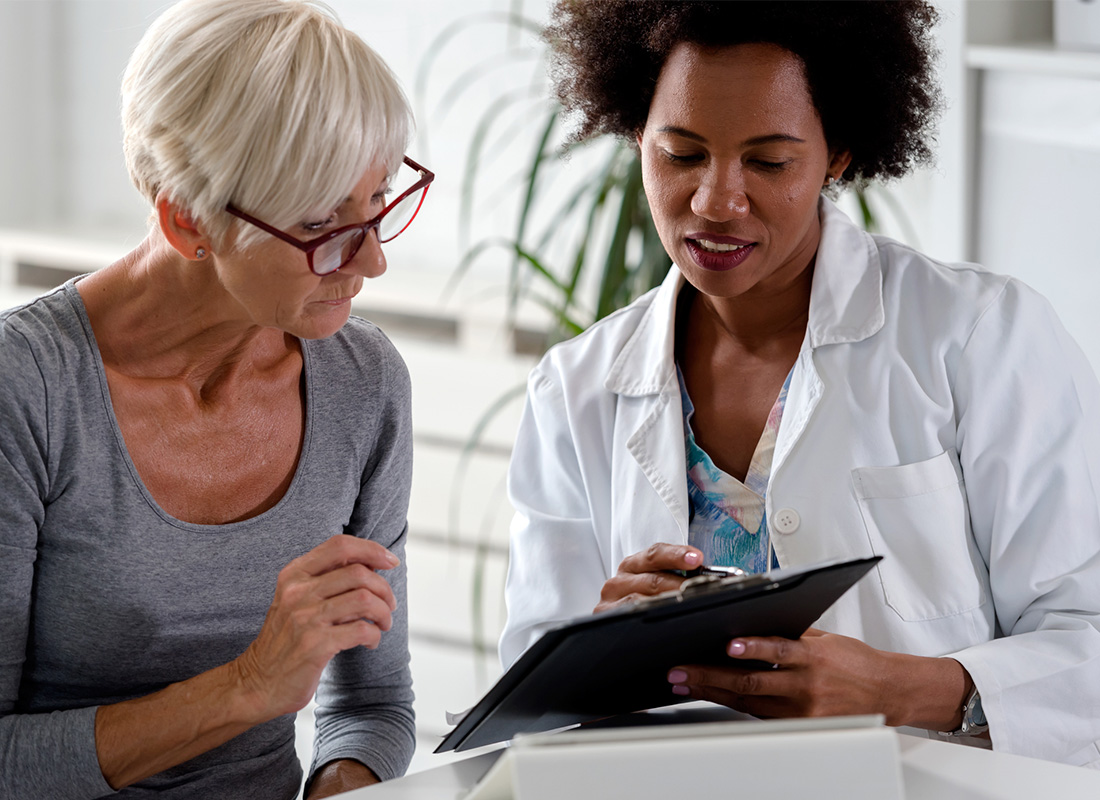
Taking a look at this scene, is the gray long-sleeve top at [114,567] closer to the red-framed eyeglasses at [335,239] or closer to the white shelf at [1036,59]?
the red-framed eyeglasses at [335,239]

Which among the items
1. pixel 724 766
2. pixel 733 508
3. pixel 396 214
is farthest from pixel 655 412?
pixel 724 766

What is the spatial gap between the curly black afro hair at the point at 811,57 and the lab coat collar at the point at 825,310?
0.12 meters

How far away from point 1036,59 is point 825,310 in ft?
2.77

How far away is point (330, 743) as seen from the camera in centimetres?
144

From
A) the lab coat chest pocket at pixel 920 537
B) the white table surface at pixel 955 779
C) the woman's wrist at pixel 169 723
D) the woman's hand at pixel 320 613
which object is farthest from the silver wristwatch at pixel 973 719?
the woman's wrist at pixel 169 723

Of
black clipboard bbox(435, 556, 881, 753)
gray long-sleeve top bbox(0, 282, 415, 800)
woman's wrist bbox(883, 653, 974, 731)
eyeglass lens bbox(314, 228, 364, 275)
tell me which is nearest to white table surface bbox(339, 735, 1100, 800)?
black clipboard bbox(435, 556, 881, 753)

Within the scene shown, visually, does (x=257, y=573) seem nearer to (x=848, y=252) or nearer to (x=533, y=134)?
(x=848, y=252)

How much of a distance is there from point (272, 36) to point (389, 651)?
735 millimetres

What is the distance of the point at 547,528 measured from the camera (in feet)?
4.95

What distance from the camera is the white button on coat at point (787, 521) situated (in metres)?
1.35

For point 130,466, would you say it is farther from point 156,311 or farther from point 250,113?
point 250,113

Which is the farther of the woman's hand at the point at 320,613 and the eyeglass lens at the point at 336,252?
the eyeglass lens at the point at 336,252

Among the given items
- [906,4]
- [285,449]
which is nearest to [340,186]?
[285,449]

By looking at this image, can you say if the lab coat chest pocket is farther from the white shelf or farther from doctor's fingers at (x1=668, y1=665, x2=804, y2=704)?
the white shelf
